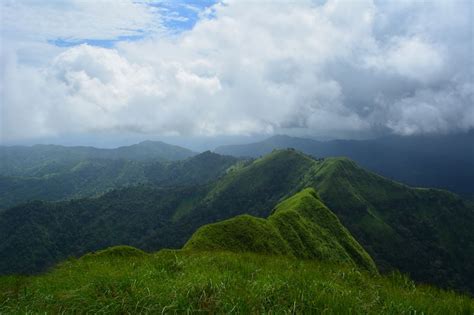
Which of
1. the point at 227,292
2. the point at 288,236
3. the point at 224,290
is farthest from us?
the point at 288,236

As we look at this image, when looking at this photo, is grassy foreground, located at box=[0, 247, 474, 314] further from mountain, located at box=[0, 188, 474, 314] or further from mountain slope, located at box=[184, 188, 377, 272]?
mountain slope, located at box=[184, 188, 377, 272]

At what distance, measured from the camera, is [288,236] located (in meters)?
46.8

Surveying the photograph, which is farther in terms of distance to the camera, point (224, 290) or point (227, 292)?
point (224, 290)

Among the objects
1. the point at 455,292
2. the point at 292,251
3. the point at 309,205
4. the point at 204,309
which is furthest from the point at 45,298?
the point at 309,205

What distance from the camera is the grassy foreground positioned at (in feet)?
24.6

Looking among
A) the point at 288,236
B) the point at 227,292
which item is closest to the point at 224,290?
the point at 227,292

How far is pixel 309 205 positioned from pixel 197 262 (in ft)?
204

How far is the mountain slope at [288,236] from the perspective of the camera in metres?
36.0

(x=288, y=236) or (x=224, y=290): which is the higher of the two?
(x=224, y=290)

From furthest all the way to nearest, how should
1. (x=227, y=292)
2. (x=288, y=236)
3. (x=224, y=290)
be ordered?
(x=288, y=236) → (x=224, y=290) → (x=227, y=292)

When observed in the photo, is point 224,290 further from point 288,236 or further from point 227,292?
point 288,236

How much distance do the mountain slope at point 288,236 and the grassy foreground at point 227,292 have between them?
48.5 feet

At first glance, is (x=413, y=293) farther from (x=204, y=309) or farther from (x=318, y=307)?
(x=204, y=309)

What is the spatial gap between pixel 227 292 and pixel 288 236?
132ft
